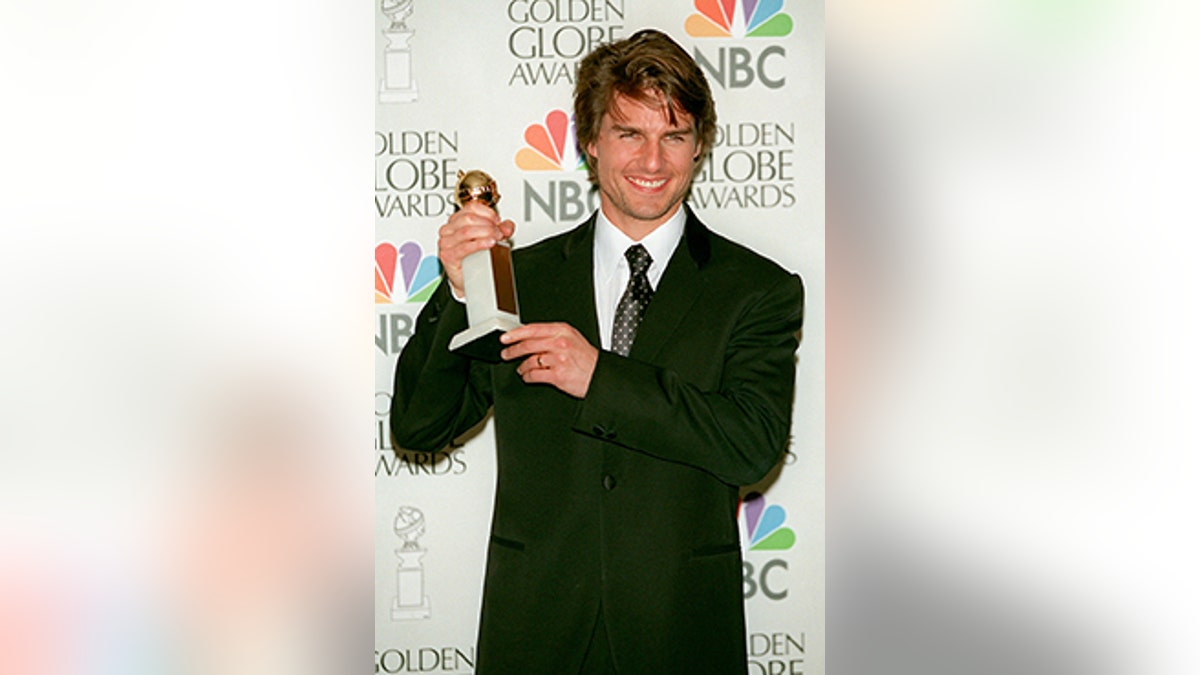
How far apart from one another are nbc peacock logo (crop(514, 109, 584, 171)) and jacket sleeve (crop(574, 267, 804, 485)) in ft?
3.27

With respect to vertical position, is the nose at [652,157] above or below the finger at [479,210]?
above

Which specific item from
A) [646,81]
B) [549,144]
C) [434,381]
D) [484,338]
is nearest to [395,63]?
[549,144]

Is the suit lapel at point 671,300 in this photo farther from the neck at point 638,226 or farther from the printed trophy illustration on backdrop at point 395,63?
the printed trophy illustration on backdrop at point 395,63

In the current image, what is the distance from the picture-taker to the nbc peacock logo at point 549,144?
10.7ft

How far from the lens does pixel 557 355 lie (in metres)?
2.19

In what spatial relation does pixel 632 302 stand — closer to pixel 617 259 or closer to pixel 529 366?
pixel 617 259

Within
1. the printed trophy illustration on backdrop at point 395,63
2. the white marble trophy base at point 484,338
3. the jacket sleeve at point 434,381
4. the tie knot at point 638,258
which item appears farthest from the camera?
the printed trophy illustration on backdrop at point 395,63

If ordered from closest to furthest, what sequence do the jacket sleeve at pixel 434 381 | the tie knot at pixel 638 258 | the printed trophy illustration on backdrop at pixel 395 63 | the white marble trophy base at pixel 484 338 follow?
the white marble trophy base at pixel 484 338, the jacket sleeve at pixel 434 381, the tie knot at pixel 638 258, the printed trophy illustration on backdrop at pixel 395 63

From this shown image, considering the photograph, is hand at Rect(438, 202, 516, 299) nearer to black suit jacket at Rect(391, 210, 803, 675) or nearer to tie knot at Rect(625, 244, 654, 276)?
black suit jacket at Rect(391, 210, 803, 675)

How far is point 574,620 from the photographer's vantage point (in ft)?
7.66

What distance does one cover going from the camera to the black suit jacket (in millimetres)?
2328

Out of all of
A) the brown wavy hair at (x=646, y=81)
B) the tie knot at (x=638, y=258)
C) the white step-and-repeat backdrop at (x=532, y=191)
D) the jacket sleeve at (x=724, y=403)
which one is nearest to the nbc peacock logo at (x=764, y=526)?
the white step-and-repeat backdrop at (x=532, y=191)
